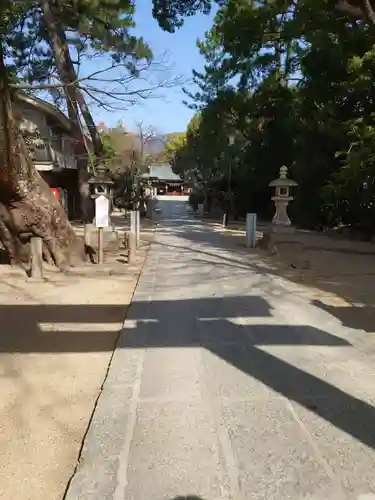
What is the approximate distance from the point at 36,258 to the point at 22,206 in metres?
1.23

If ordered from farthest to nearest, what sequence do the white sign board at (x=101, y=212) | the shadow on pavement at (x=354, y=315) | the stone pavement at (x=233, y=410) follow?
the white sign board at (x=101, y=212) → the shadow on pavement at (x=354, y=315) → the stone pavement at (x=233, y=410)

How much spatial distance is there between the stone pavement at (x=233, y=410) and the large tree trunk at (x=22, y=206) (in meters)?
4.17

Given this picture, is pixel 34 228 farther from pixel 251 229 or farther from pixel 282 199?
pixel 282 199

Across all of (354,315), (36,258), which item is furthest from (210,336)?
(36,258)

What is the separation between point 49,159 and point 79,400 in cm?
2029

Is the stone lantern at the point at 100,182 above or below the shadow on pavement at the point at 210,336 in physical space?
above

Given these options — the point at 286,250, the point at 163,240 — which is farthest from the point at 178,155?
the point at 286,250

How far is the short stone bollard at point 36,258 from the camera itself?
8797mm

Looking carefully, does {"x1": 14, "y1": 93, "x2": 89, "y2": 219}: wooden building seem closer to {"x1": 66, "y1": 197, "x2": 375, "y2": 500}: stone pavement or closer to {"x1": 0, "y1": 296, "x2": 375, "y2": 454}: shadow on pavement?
{"x1": 0, "y1": 296, "x2": 375, "y2": 454}: shadow on pavement

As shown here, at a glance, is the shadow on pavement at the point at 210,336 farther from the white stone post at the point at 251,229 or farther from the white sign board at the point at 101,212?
the white stone post at the point at 251,229

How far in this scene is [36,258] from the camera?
29.1ft

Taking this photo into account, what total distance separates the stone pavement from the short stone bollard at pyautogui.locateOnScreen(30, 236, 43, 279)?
321cm

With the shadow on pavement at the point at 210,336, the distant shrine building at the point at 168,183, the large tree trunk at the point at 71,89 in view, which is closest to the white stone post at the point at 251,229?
the large tree trunk at the point at 71,89

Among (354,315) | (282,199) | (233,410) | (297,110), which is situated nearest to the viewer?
(233,410)
